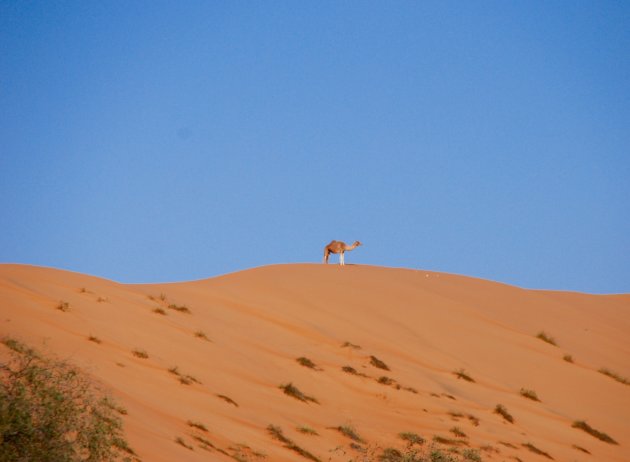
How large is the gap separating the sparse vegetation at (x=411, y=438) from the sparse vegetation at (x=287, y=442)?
2.77m

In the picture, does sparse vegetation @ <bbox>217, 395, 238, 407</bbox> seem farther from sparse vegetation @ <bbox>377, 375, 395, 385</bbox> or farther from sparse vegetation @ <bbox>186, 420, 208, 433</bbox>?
sparse vegetation @ <bbox>377, 375, 395, 385</bbox>

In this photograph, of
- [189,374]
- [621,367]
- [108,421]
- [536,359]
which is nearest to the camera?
[108,421]

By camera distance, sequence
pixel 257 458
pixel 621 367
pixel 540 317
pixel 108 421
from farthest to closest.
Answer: pixel 540 317 < pixel 621 367 < pixel 257 458 < pixel 108 421

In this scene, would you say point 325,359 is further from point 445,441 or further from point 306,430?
point 306,430

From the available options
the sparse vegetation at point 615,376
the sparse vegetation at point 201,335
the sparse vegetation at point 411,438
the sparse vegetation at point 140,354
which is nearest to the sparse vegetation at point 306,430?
the sparse vegetation at point 411,438

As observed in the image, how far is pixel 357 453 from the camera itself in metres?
17.0

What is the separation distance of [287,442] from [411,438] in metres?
3.04

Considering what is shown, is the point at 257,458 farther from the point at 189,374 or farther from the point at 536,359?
the point at 536,359

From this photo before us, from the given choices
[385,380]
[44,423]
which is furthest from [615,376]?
[44,423]

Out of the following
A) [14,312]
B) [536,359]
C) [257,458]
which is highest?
[536,359]

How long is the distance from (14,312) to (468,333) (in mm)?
Result: 14395

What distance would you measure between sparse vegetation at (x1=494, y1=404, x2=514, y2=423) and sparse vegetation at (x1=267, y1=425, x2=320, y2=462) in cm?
680

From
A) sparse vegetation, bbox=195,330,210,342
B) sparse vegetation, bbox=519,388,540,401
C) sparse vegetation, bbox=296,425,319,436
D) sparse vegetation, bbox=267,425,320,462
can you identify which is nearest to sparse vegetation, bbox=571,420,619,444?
sparse vegetation, bbox=519,388,540,401

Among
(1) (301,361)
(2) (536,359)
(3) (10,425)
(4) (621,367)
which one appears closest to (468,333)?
(2) (536,359)
